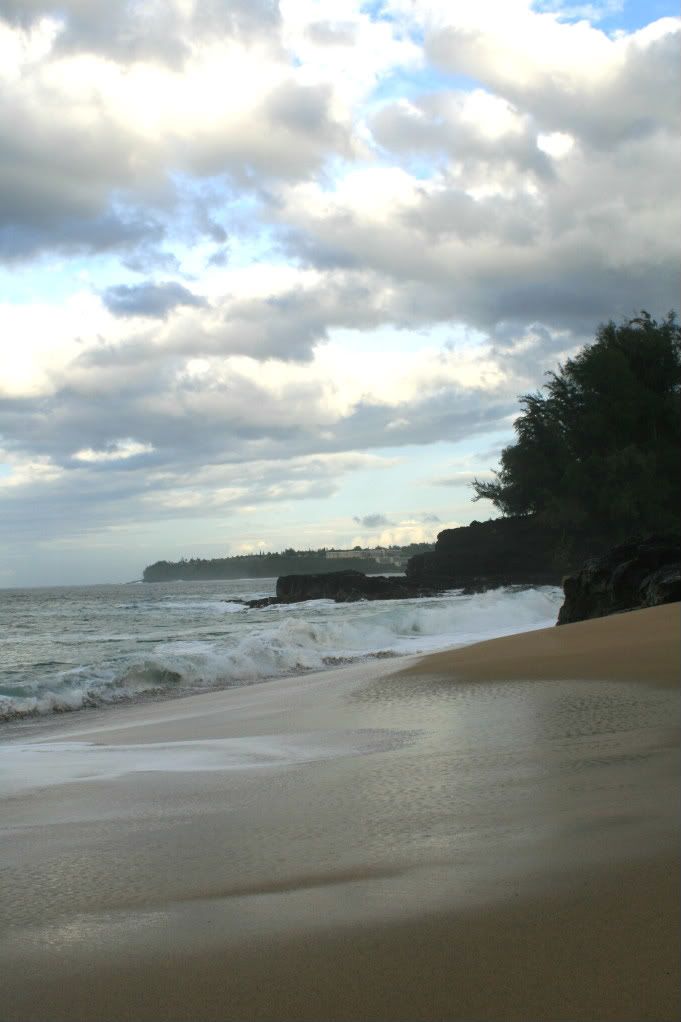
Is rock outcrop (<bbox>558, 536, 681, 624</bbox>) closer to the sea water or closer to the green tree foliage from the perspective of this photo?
the sea water

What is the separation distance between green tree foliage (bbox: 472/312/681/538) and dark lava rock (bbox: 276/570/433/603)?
32.6 ft

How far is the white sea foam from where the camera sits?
1223cm

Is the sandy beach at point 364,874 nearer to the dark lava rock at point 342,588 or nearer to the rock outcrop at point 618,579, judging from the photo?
the rock outcrop at point 618,579

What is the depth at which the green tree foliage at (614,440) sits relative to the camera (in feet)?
135

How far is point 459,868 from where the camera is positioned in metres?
2.56

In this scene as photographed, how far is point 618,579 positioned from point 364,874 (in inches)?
600

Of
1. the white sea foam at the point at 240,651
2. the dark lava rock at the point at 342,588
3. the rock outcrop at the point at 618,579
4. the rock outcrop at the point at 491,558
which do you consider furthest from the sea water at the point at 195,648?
the rock outcrop at the point at 491,558

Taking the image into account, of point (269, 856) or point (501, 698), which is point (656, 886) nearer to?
point (269, 856)

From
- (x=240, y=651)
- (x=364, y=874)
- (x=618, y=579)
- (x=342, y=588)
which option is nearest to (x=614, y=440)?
(x=342, y=588)

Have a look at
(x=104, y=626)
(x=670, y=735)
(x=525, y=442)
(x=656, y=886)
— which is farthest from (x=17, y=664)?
(x=525, y=442)

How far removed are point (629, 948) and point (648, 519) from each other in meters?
42.3

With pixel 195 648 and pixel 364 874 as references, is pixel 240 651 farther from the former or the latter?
pixel 364 874

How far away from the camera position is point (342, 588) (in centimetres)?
5359

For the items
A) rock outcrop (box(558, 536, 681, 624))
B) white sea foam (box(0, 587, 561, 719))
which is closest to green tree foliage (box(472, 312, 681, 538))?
white sea foam (box(0, 587, 561, 719))
